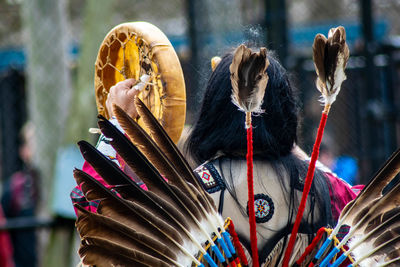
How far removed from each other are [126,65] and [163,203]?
0.84m

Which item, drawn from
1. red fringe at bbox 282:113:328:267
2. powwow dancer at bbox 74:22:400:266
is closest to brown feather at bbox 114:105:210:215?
powwow dancer at bbox 74:22:400:266

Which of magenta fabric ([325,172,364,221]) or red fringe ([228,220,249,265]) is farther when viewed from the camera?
magenta fabric ([325,172,364,221])

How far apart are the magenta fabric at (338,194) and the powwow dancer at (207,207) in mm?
86

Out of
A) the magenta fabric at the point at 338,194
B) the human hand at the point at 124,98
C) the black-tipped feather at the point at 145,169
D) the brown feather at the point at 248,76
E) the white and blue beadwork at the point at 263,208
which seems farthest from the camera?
the human hand at the point at 124,98

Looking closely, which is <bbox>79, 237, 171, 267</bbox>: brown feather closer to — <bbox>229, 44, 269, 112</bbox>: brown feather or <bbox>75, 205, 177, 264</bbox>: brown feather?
<bbox>75, 205, 177, 264</bbox>: brown feather

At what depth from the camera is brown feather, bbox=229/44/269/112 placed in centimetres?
155

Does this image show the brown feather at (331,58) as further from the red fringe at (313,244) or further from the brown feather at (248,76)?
the red fringe at (313,244)

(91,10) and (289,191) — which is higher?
(91,10)

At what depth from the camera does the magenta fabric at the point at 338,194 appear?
1877 millimetres

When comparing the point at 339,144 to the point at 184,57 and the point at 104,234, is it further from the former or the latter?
the point at 104,234

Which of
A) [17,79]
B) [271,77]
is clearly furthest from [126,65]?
[17,79]

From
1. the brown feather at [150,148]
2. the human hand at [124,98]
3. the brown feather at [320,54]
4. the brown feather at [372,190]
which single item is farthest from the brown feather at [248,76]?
the human hand at [124,98]

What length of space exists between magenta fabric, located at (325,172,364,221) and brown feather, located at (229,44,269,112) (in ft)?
1.53

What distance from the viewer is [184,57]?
5414 mm
